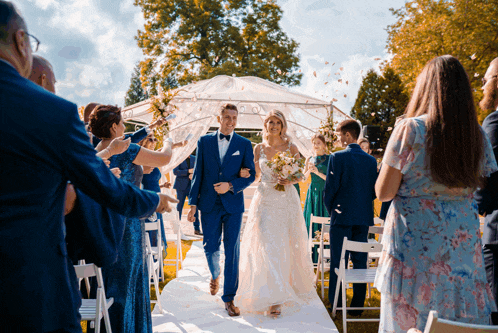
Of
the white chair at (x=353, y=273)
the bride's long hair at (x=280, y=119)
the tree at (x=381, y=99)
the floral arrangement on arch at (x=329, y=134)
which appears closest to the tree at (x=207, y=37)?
the tree at (x=381, y=99)

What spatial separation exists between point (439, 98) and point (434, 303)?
116 centimetres

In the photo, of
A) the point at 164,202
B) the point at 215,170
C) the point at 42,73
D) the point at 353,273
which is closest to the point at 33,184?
the point at 164,202

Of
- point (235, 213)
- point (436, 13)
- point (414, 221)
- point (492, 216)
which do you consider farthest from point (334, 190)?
point (436, 13)

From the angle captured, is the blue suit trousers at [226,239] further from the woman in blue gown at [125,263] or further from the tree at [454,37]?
the tree at [454,37]

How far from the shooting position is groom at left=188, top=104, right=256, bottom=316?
181 inches

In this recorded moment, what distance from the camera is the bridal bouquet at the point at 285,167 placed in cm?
488

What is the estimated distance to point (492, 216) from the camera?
8.45 ft

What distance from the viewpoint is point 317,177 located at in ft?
21.8

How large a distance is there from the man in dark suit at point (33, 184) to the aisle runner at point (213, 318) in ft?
10.3

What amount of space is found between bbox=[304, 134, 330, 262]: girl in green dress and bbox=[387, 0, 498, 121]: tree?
13.6 metres

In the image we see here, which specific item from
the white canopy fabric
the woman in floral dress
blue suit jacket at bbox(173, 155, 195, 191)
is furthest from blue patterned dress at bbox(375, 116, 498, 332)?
blue suit jacket at bbox(173, 155, 195, 191)

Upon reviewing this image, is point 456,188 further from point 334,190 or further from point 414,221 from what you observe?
point 334,190

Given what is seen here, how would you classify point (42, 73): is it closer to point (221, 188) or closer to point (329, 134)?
point (221, 188)

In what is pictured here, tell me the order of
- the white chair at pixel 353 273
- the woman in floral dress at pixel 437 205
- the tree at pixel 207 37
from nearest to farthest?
the woman in floral dress at pixel 437 205, the white chair at pixel 353 273, the tree at pixel 207 37
